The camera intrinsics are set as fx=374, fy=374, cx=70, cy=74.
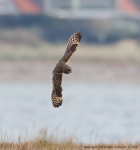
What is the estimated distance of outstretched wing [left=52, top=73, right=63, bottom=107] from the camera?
34.1 feet

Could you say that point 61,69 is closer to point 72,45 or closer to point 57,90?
point 57,90

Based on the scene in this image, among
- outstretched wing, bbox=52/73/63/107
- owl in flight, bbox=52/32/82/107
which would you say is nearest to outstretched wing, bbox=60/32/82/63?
owl in flight, bbox=52/32/82/107

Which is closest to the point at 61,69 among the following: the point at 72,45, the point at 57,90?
the point at 57,90

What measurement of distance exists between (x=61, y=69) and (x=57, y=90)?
0.74 meters

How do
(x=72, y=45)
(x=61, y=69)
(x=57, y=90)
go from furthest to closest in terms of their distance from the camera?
(x=72, y=45) < (x=57, y=90) < (x=61, y=69)

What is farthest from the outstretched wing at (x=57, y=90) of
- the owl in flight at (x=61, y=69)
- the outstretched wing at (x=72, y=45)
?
the outstretched wing at (x=72, y=45)

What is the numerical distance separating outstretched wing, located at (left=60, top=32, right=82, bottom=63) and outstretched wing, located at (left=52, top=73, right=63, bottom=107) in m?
0.53

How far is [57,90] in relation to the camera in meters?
10.6

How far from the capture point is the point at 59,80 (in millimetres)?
10422

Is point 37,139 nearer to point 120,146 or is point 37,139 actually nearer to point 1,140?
point 1,140

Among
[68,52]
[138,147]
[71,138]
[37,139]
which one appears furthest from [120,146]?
[68,52]

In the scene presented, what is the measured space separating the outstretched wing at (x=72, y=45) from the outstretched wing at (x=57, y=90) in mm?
530

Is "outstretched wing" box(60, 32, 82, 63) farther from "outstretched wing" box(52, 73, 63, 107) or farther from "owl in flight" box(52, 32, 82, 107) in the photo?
"outstretched wing" box(52, 73, 63, 107)

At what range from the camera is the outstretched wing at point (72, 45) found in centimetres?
1064
